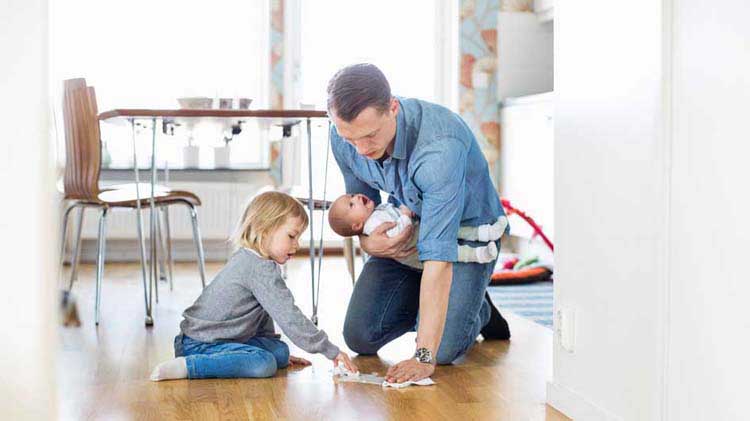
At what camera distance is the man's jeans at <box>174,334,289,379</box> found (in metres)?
2.63

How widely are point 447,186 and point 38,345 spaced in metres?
1.39

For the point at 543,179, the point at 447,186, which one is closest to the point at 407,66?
the point at 543,179

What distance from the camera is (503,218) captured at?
2863 millimetres

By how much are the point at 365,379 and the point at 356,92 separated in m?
0.72

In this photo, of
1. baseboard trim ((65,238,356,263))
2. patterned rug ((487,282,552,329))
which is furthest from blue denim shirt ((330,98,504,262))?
baseboard trim ((65,238,356,263))

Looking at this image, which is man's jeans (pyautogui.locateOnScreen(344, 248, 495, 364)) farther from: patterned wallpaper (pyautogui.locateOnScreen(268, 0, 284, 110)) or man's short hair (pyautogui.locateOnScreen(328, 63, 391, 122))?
patterned wallpaper (pyautogui.locateOnScreen(268, 0, 284, 110))

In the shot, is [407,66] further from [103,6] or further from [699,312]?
[699,312]

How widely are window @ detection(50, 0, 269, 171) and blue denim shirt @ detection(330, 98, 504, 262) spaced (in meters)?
3.66

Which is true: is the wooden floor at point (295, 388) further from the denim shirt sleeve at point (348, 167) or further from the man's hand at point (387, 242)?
the denim shirt sleeve at point (348, 167)

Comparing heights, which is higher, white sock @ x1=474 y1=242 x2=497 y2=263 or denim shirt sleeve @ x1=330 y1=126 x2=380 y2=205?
denim shirt sleeve @ x1=330 y1=126 x2=380 y2=205

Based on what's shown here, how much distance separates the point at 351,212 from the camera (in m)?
2.90

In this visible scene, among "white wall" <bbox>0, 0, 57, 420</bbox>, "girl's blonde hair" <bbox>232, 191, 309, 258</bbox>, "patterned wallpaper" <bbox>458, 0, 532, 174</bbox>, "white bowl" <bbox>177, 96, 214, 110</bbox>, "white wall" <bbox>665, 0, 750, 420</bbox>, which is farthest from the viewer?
"patterned wallpaper" <bbox>458, 0, 532, 174</bbox>

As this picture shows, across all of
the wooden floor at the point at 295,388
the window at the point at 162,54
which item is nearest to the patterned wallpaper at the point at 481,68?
the window at the point at 162,54

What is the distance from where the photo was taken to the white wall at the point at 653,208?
1570 millimetres
